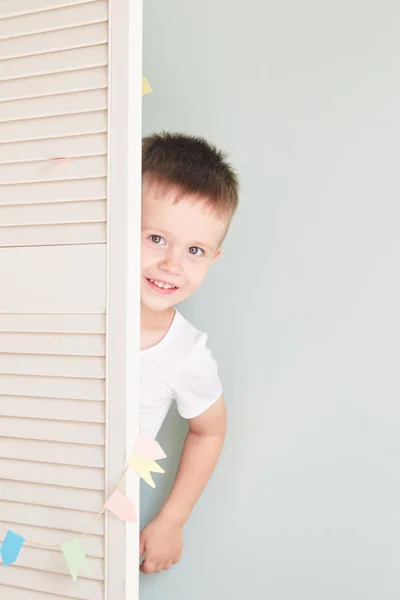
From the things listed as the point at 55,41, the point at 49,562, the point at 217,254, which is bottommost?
the point at 49,562

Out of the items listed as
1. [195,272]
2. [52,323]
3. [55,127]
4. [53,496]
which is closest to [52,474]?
[53,496]

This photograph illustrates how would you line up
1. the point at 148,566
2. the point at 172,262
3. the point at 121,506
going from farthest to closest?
the point at 148,566
the point at 172,262
the point at 121,506

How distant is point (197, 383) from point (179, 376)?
4cm

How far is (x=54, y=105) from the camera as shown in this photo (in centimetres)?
119

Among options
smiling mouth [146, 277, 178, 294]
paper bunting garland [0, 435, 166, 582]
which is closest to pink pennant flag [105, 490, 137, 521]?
paper bunting garland [0, 435, 166, 582]

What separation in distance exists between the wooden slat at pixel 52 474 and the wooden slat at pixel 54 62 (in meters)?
0.69

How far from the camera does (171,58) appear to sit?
5.28 ft

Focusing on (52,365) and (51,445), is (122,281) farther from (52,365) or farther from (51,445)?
(51,445)

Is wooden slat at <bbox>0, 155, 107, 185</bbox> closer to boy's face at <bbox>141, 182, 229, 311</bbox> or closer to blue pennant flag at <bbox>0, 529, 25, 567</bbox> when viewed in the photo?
boy's face at <bbox>141, 182, 229, 311</bbox>

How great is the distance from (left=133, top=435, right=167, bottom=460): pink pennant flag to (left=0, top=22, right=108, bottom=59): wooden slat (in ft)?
2.22

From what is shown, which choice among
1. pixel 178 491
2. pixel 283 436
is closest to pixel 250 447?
pixel 283 436

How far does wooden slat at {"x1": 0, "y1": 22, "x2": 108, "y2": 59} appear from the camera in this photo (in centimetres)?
116

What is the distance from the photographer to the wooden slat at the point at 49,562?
3.78ft

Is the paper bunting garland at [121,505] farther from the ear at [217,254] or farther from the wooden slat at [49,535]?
the ear at [217,254]
